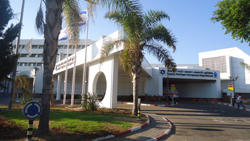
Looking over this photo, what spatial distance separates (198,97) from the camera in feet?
113

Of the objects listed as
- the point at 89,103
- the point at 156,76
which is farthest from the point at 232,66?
the point at 89,103

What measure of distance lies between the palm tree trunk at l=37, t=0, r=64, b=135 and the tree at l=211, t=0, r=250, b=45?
30.9 ft

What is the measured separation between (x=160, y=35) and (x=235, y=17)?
4.33 meters

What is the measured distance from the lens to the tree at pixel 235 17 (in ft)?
32.1

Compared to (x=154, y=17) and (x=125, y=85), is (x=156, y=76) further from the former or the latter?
(x=154, y=17)

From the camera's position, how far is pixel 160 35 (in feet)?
37.1

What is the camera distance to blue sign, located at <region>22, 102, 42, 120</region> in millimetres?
4434

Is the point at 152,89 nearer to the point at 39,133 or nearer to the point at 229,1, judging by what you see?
the point at 229,1

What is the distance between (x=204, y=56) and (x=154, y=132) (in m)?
41.3

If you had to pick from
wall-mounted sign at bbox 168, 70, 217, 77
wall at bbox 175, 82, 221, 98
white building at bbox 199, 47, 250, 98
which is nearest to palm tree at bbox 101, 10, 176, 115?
wall-mounted sign at bbox 168, 70, 217, 77

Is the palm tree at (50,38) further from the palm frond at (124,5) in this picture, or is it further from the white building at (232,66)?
the white building at (232,66)

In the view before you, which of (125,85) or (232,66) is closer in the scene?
(125,85)

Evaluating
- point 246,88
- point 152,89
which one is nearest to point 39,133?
point 152,89

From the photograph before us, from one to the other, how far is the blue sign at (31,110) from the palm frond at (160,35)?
830 cm
